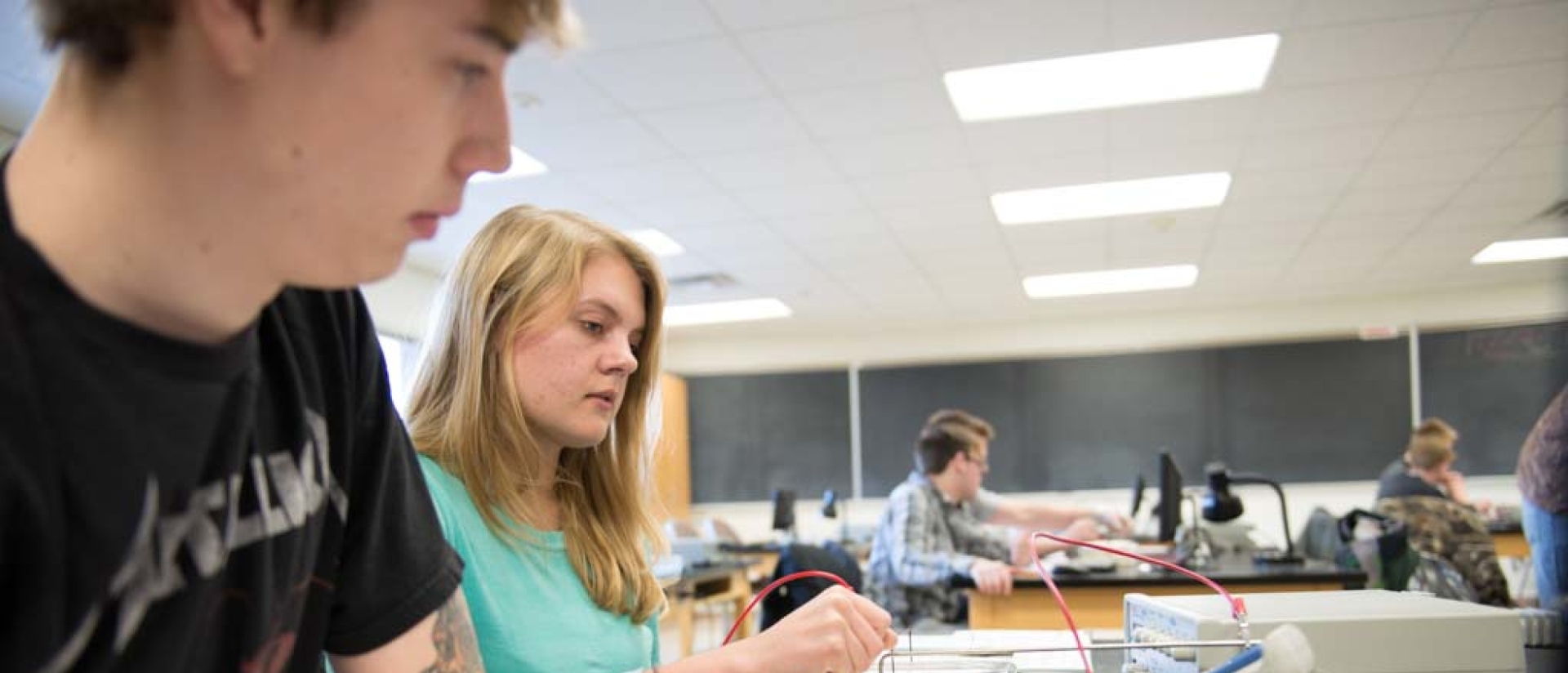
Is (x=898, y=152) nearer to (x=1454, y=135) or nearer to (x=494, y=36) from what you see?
(x=1454, y=135)

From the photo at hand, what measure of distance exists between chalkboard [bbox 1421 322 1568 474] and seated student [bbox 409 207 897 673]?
890 cm

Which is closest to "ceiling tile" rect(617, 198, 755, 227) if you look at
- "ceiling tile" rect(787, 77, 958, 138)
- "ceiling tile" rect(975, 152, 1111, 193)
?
"ceiling tile" rect(787, 77, 958, 138)

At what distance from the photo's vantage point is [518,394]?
Result: 1207mm

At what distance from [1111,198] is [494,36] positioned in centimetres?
548

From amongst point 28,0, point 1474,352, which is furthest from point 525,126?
point 1474,352

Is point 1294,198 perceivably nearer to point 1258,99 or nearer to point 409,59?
point 1258,99

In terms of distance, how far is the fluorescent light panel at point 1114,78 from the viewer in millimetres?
3742

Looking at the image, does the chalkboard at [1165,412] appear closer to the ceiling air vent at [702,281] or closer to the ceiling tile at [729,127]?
the ceiling air vent at [702,281]

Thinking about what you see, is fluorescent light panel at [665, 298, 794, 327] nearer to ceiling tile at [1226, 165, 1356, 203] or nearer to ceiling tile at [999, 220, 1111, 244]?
ceiling tile at [999, 220, 1111, 244]

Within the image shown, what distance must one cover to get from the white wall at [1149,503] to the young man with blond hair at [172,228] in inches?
309

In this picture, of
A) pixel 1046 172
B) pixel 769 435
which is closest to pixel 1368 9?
pixel 1046 172

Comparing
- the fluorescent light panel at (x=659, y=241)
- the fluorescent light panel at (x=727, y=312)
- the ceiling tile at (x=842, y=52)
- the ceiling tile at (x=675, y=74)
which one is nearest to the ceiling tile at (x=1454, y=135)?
the ceiling tile at (x=842, y=52)

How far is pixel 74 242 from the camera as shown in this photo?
1.58 feet

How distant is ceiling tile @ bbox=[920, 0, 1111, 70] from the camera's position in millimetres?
3244
